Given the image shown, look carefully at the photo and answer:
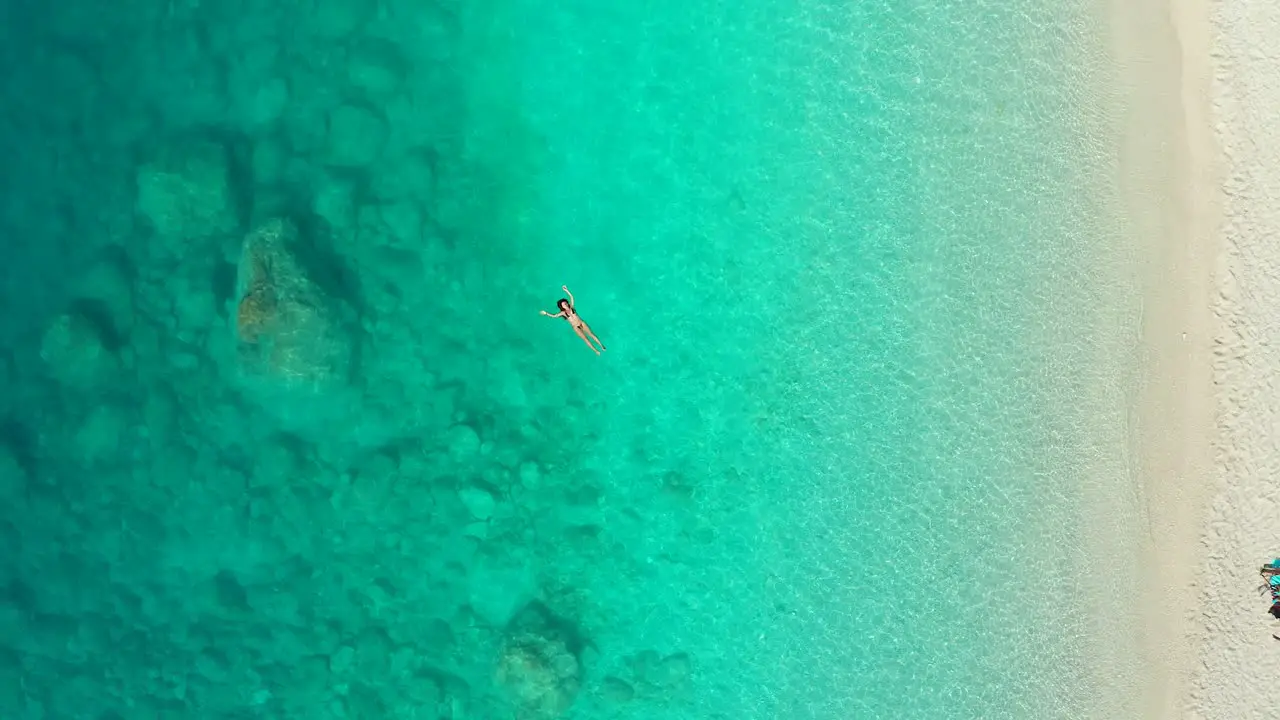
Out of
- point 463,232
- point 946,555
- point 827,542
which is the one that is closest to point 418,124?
point 463,232

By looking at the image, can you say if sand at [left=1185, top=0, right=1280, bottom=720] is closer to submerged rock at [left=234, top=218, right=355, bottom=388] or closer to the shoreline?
the shoreline

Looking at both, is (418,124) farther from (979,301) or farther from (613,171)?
(979,301)

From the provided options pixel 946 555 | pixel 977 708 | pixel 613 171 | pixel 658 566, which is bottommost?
pixel 977 708

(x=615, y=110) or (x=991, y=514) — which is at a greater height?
(x=615, y=110)

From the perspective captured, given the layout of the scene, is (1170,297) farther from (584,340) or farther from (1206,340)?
(584,340)

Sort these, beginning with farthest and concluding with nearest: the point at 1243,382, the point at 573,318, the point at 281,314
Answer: the point at 1243,382 < the point at 573,318 < the point at 281,314

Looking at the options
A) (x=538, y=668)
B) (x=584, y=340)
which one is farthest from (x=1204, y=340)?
(x=538, y=668)
